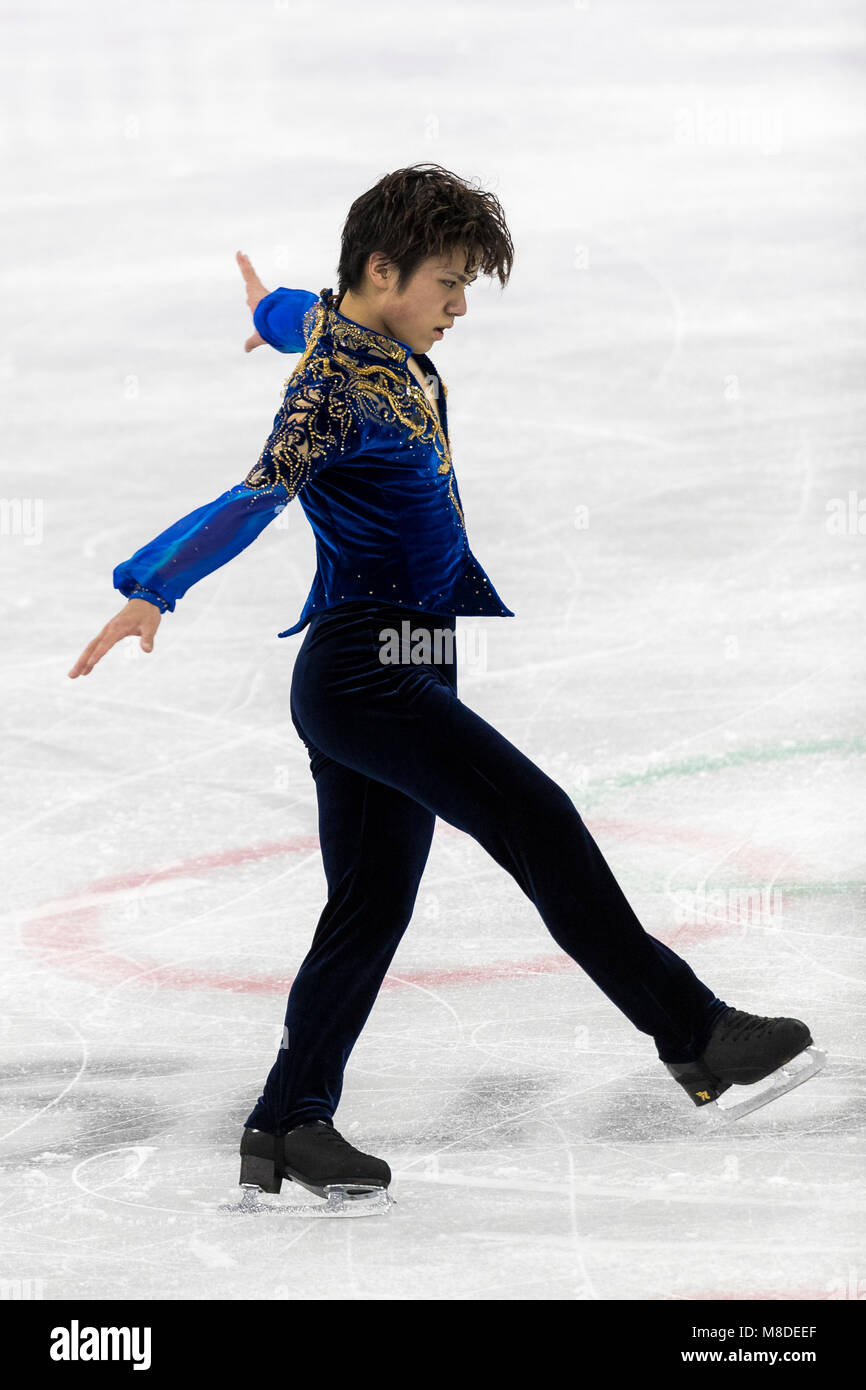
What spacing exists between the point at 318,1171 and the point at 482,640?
3225mm

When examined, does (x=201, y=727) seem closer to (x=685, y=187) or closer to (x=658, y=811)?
(x=658, y=811)

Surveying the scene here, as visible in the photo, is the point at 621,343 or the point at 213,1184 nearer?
the point at 213,1184

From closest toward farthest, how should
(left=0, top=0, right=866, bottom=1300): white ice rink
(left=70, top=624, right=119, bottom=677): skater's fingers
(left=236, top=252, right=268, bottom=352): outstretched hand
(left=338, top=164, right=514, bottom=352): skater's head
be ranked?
1. (left=70, top=624, right=119, bottom=677): skater's fingers
2. (left=338, top=164, right=514, bottom=352): skater's head
3. (left=0, top=0, right=866, bottom=1300): white ice rink
4. (left=236, top=252, right=268, bottom=352): outstretched hand

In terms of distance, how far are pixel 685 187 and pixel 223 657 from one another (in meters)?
3.62

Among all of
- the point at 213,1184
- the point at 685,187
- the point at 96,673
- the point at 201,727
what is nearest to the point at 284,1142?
the point at 213,1184

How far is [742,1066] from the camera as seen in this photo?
8.74ft

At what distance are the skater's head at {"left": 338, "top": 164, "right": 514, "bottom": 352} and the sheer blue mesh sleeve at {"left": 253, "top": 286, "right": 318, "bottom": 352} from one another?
17.6 inches

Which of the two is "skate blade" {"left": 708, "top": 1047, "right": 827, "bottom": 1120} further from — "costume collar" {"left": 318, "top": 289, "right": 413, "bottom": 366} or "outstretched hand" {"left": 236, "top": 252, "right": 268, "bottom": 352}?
"outstretched hand" {"left": 236, "top": 252, "right": 268, "bottom": 352}

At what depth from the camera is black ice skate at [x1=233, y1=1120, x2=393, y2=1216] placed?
107 inches

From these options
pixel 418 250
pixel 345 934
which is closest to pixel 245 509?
pixel 418 250

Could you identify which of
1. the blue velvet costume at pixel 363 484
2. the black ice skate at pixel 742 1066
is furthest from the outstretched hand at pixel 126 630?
the black ice skate at pixel 742 1066

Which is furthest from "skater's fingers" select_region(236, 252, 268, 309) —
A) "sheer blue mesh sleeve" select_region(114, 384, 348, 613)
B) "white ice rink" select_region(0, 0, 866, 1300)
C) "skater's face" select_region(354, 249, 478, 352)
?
"white ice rink" select_region(0, 0, 866, 1300)

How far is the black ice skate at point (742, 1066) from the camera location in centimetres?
266

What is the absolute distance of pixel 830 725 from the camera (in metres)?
5.31
